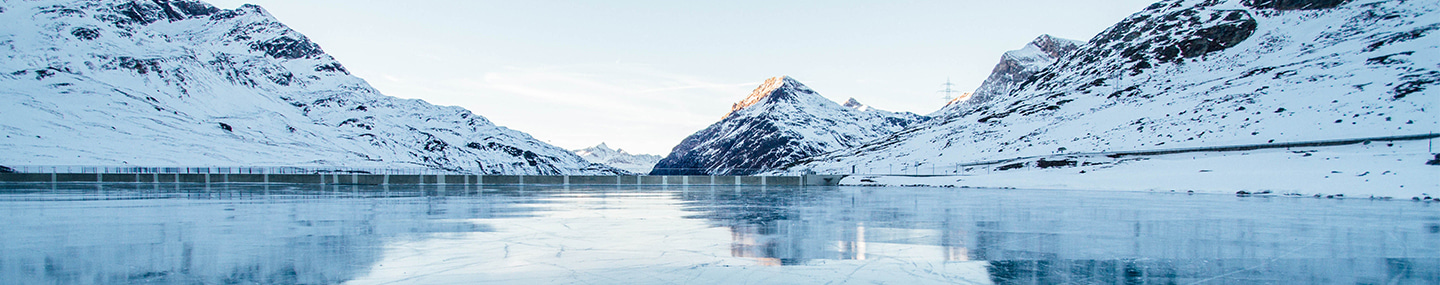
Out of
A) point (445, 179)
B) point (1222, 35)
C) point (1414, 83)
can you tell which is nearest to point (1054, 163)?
point (1414, 83)

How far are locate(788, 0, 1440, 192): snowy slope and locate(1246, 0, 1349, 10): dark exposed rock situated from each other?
27cm

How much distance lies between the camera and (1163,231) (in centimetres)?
1198

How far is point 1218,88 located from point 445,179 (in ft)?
345

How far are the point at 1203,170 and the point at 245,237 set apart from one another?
5794cm

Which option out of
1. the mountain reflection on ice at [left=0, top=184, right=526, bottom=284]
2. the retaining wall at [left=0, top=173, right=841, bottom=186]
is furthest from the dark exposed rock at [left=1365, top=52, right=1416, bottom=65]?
the mountain reflection on ice at [left=0, top=184, right=526, bottom=284]

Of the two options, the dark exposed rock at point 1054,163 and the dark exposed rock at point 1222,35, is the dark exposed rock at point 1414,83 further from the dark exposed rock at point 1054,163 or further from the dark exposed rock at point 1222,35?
the dark exposed rock at point 1222,35

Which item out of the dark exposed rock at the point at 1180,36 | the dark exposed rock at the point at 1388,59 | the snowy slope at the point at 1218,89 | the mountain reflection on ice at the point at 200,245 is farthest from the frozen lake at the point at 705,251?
the dark exposed rock at the point at 1180,36

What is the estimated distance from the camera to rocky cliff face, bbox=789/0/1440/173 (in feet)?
259

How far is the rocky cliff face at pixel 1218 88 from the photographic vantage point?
7881 centimetres

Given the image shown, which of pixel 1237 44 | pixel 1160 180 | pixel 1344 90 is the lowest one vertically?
pixel 1160 180

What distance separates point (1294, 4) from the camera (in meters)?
142

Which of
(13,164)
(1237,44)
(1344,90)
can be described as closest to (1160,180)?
(1344,90)

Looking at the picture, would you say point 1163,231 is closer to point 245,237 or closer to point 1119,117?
point 245,237

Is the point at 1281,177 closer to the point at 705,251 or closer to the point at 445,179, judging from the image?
the point at 705,251
